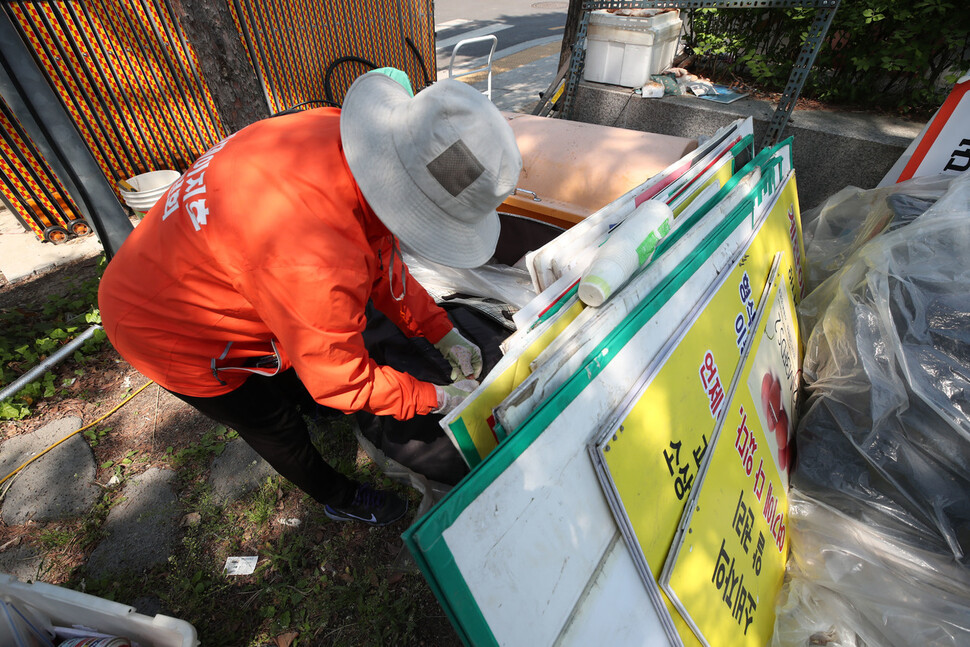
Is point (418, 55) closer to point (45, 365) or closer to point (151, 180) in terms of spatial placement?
point (151, 180)

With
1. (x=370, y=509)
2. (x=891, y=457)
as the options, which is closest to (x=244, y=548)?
(x=370, y=509)

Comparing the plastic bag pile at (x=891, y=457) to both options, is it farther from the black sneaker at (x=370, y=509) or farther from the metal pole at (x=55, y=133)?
the metal pole at (x=55, y=133)

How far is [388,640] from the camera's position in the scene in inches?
67.6

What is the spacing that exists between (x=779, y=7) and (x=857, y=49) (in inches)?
54.8

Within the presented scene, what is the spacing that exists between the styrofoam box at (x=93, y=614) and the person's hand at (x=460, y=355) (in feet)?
4.14

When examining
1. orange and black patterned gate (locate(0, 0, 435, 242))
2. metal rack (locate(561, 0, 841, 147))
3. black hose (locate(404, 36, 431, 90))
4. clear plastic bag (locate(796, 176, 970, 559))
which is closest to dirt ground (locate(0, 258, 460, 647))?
clear plastic bag (locate(796, 176, 970, 559))

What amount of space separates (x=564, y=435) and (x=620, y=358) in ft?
0.94

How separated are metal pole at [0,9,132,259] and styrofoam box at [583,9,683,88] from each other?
12.6 feet

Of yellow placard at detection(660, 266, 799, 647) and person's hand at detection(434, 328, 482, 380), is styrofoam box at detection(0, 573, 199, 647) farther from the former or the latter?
yellow placard at detection(660, 266, 799, 647)

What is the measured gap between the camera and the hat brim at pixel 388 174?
105cm

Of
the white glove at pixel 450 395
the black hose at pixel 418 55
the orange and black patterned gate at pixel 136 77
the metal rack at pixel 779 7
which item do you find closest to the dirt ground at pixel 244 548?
the white glove at pixel 450 395

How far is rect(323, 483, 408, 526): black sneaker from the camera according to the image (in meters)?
2.01

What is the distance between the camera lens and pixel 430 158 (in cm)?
100

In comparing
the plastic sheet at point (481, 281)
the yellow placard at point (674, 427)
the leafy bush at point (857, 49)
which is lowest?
the plastic sheet at point (481, 281)
